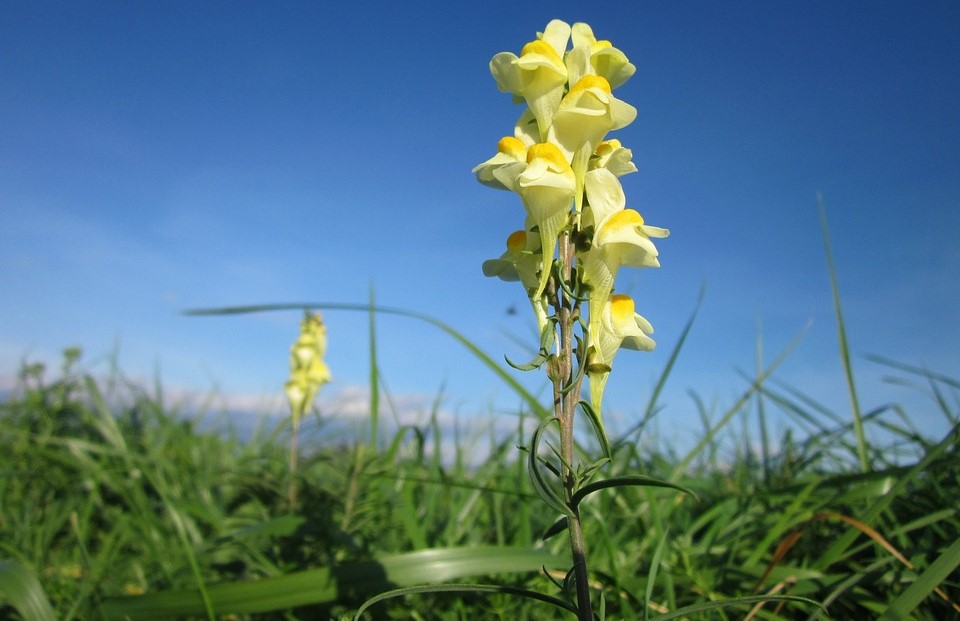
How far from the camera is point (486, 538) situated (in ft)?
9.04

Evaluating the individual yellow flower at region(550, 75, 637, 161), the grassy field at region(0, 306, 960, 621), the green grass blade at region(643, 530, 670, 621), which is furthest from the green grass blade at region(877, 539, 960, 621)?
the individual yellow flower at region(550, 75, 637, 161)

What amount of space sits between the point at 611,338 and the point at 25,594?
1.60m

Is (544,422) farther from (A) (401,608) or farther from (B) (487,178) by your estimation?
(A) (401,608)

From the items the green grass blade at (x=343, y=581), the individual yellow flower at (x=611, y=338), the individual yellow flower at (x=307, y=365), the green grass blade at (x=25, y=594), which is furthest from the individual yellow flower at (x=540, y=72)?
the individual yellow flower at (x=307, y=365)

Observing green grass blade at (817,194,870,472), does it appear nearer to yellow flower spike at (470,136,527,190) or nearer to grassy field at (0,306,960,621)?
grassy field at (0,306,960,621)

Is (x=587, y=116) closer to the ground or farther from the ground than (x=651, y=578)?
farther from the ground

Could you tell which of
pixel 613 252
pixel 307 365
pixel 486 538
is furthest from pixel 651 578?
pixel 307 365

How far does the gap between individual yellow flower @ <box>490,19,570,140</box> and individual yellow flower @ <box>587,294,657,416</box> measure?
345 millimetres

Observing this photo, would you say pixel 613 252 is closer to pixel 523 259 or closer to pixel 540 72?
pixel 523 259

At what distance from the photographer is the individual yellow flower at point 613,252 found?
3.86 ft

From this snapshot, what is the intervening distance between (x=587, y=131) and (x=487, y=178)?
19 centimetres

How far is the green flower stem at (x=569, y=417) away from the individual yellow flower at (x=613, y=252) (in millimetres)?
43

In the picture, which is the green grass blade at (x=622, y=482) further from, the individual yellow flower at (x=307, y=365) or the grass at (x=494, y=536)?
the individual yellow flower at (x=307, y=365)

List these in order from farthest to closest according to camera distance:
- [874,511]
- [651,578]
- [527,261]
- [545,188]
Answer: [874,511] < [651,578] < [527,261] < [545,188]
